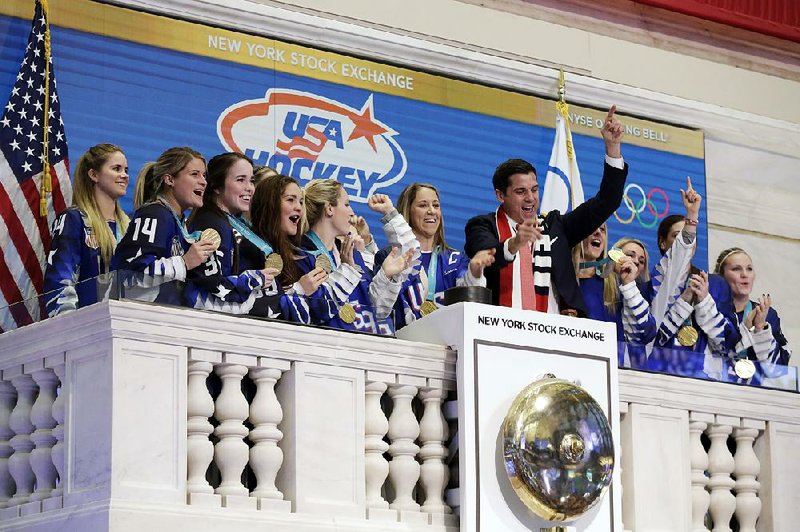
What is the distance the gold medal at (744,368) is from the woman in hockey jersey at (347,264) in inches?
53.8

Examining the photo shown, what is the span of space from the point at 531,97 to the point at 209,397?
4.39 meters

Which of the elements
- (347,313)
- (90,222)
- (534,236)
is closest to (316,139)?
(90,222)

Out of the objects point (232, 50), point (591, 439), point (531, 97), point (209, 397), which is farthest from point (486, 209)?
point (209, 397)

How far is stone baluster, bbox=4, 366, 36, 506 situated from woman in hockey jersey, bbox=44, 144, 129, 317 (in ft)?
1.86

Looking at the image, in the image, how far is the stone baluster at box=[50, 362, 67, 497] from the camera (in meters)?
5.21

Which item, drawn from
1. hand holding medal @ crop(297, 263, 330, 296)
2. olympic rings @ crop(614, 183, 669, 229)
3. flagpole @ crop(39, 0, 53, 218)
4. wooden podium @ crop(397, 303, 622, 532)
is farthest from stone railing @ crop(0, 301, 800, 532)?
olympic rings @ crop(614, 183, 669, 229)

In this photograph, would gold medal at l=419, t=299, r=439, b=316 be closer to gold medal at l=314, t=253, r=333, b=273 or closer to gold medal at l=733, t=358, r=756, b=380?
gold medal at l=314, t=253, r=333, b=273

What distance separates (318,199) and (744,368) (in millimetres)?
1883

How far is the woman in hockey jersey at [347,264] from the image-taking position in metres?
5.81

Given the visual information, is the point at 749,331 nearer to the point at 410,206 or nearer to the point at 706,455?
the point at 706,455

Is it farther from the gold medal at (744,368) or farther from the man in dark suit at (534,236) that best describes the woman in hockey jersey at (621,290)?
the gold medal at (744,368)

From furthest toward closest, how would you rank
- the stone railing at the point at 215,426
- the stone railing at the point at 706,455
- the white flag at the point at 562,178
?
the white flag at the point at 562,178
the stone railing at the point at 706,455
the stone railing at the point at 215,426

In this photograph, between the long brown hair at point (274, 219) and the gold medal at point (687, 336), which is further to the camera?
the gold medal at point (687, 336)

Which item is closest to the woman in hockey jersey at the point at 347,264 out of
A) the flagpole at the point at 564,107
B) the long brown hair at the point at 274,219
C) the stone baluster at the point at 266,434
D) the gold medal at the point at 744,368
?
the long brown hair at the point at 274,219
